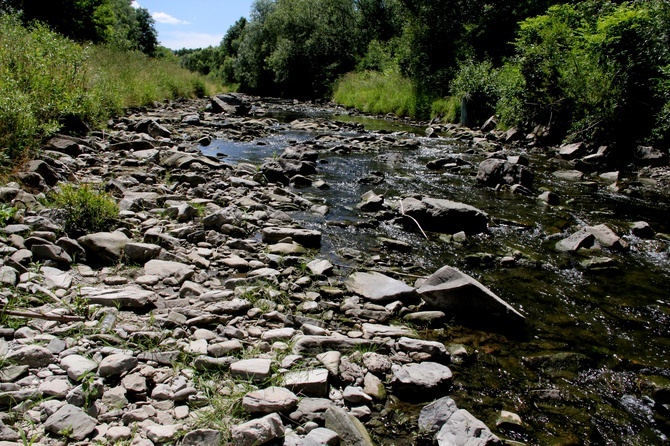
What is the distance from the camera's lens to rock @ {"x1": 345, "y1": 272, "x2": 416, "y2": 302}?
4.64 metres

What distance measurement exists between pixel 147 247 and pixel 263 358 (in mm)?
2241

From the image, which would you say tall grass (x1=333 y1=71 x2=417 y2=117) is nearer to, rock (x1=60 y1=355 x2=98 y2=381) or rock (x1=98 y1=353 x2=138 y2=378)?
rock (x1=98 y1=353 x2=138 y2=378)

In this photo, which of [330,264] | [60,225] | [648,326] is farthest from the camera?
[330,264]

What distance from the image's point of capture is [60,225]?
16.1 ft

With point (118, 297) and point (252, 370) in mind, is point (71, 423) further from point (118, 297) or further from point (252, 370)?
point (118, 297)

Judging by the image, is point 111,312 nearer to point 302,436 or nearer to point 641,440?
point 302,436

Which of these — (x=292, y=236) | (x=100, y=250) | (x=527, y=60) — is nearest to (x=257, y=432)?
(x=100, y=250)

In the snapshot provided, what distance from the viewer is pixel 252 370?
300 cm

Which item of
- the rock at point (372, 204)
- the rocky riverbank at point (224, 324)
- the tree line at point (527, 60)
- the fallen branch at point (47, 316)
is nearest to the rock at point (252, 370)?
the rocky riverbank at point (224, 324)

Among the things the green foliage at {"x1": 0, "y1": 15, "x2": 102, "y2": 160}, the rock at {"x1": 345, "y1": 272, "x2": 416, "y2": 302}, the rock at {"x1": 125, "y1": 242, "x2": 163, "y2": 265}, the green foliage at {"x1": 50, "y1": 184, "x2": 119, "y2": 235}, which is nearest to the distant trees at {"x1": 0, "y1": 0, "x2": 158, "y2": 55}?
the green foliage at {"x1": 0, "y1": 15, "x2": 102, "y2": 160}

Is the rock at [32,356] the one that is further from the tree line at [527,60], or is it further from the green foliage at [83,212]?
the tree line at [527,60]

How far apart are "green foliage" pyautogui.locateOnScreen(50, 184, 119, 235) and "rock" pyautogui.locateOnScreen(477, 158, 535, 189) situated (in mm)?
8162

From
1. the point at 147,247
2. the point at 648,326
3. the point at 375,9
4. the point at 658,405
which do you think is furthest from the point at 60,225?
the point at 375,9

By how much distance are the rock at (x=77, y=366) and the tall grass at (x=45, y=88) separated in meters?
4.98
